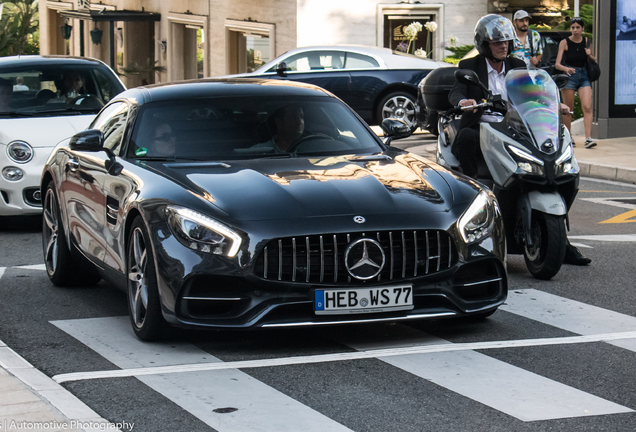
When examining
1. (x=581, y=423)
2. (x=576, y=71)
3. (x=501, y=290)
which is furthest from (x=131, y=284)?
(x=576, y=71)

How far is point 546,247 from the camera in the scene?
7.50 m

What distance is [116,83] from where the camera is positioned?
1157cm

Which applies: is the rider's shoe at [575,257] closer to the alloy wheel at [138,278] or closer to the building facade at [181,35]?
the alloy wheel at [138,278]

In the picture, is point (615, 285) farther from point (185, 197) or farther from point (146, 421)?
point (146, 421)

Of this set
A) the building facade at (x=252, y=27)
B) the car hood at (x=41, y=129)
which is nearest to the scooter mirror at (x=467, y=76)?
the car hood at (x=41, y=129)

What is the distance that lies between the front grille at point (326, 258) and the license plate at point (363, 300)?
5 centimetres

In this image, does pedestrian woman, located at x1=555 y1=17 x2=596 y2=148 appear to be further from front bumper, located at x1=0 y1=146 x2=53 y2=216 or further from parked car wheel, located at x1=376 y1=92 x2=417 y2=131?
front bumper, located at x1=0 y1=146 x2=53 y2=216

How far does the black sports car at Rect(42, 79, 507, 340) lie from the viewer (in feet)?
17.8

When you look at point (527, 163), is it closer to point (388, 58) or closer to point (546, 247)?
point (546, 247)

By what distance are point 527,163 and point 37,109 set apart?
18.4ft

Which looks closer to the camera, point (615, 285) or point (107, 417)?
point (107, 417)

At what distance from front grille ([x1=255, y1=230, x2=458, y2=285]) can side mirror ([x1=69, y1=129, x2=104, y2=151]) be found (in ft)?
5.94

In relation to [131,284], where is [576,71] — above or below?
above

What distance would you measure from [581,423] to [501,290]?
5.32 feet
